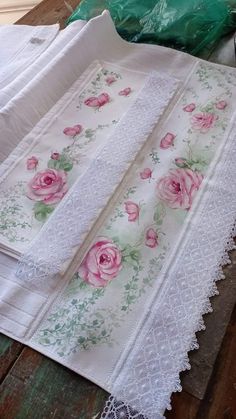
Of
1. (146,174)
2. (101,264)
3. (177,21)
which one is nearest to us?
(101,264)

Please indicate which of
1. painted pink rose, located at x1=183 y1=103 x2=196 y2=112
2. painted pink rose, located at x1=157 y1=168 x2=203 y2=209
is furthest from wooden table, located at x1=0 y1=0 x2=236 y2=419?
painted pink rose, located at x1=183 y1=103 x2=196 y2=112

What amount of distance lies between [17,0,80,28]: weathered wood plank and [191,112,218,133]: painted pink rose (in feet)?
1.71

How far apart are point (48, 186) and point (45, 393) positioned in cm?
33

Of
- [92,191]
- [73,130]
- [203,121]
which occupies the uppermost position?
[203,121]

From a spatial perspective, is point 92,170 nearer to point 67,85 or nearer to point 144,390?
point 67,85

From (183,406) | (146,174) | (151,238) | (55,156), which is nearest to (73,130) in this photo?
(55,156)

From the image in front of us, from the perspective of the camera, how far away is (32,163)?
0.70m

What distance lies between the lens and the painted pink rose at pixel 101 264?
566 millimetres

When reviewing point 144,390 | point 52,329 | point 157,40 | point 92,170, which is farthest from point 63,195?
point 157,40

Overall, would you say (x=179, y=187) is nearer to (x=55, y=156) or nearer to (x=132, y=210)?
(x=132, y=210)

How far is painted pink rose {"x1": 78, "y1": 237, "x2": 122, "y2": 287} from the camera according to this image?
1.86 feet

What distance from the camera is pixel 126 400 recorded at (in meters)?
0.47

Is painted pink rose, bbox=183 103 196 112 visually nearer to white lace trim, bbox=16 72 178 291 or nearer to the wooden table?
white lace trim, bbox=16 72 178 291

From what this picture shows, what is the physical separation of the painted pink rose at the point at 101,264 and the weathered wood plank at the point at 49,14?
722 mm
